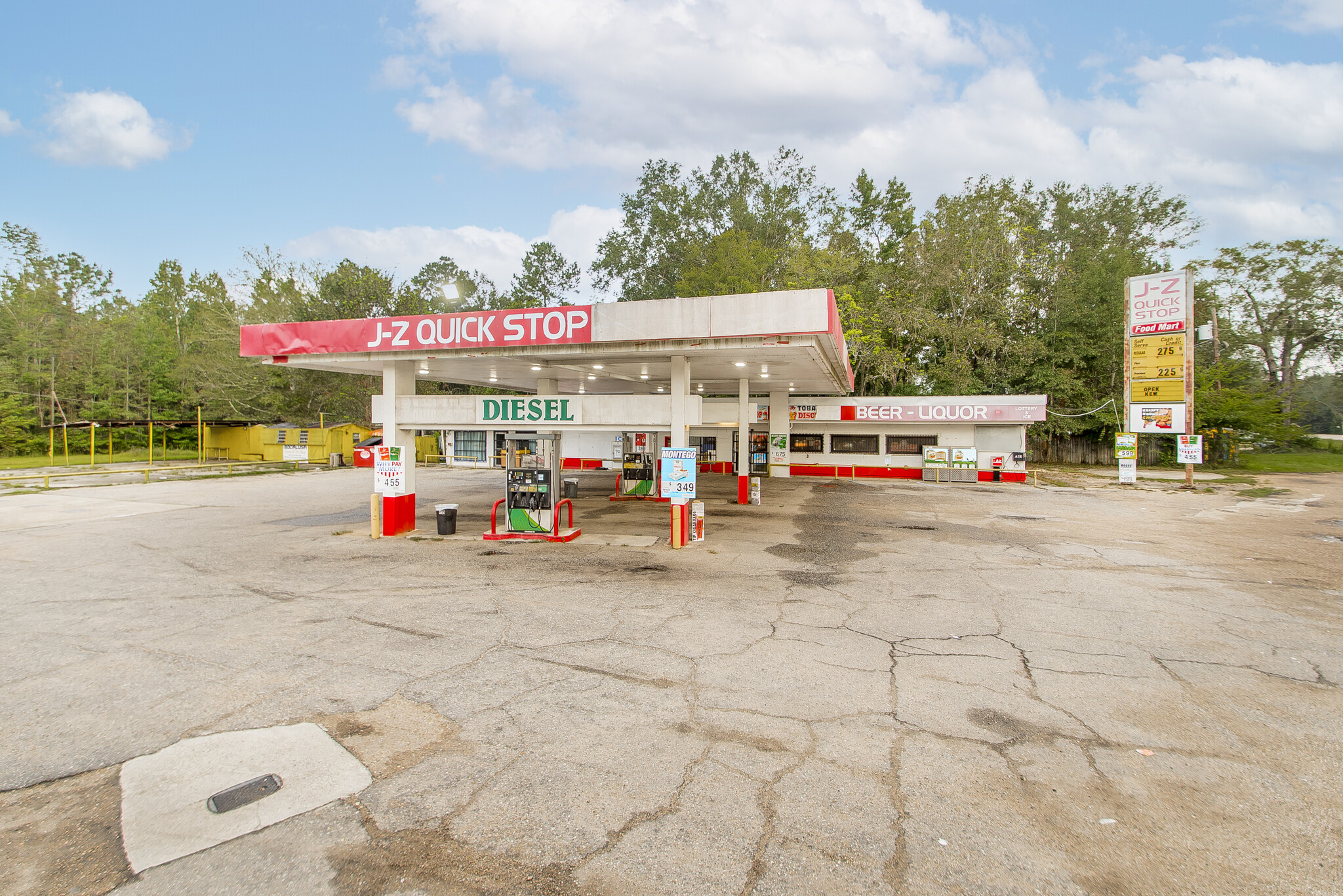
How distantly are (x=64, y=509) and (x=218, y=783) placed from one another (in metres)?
20.2

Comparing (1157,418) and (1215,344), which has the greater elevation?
(1215,344)

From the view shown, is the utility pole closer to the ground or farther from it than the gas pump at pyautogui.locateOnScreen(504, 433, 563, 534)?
farther from it

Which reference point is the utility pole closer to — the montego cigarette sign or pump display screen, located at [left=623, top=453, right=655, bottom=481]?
pump display screen, located at [left=623, top=453, right=655, bottom=481]

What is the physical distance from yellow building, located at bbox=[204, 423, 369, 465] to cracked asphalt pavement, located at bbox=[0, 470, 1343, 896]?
2804 cm

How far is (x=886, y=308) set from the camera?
35.9 m

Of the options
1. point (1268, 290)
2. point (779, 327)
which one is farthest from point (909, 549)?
point (1268, 290)

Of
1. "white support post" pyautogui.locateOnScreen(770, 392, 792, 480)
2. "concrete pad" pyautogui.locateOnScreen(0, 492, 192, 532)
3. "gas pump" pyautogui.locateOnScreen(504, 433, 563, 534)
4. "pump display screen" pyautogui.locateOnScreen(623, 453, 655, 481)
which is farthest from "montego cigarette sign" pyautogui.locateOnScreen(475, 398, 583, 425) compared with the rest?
"white support post" pyautogui.locateOnScreen(770, 392, 792, 480)

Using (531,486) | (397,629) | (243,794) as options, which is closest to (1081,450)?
(531,486)

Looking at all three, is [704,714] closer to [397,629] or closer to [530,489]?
[397,629]

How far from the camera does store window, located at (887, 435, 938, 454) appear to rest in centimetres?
2891

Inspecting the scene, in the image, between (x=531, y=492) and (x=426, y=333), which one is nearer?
(x=426, y=333)

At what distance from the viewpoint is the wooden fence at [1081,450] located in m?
38.1

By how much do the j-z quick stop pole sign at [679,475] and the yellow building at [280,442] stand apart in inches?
1241

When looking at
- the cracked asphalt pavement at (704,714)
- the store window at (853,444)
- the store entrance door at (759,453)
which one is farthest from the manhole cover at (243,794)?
the store window at (853,444)
